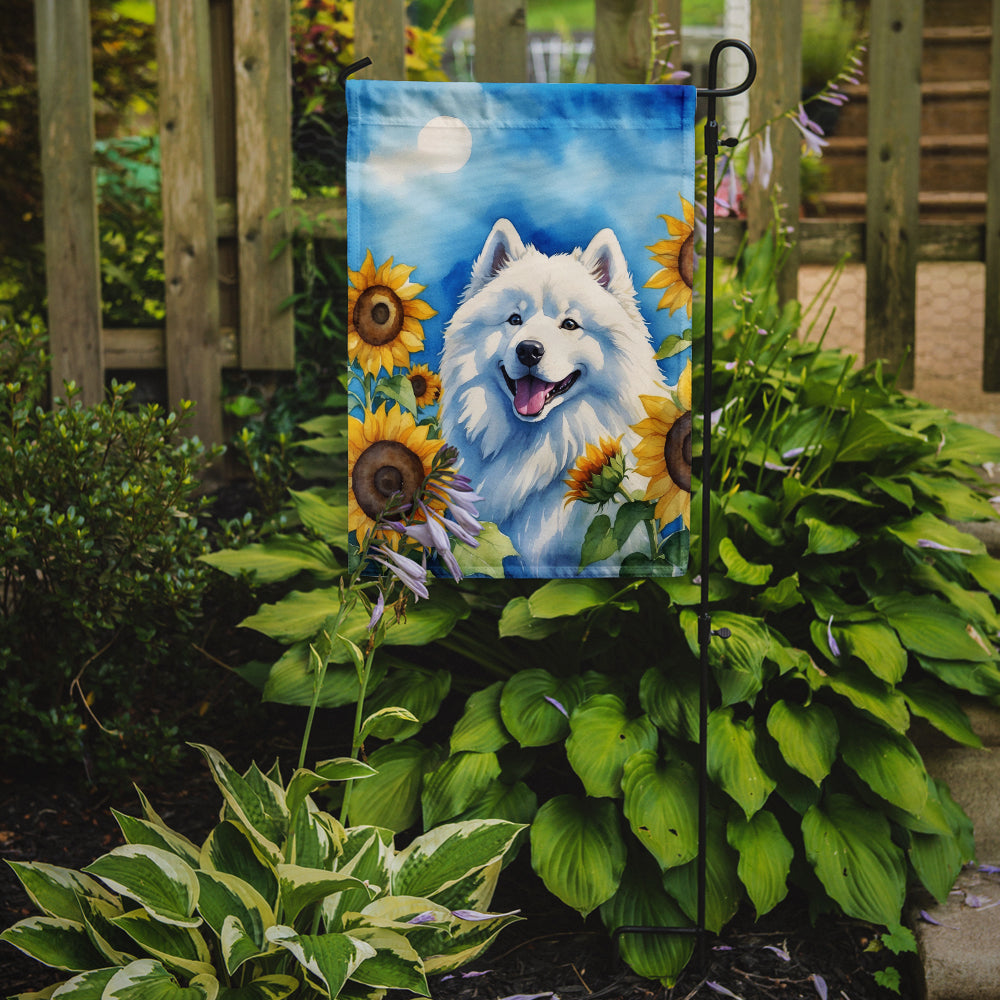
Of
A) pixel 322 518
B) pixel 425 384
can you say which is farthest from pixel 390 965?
pixel 322 518

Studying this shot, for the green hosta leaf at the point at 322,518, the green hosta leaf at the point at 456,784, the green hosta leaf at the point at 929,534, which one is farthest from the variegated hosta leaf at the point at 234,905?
the green hosta leaf at the point at 929,534

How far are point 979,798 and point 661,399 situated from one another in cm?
117

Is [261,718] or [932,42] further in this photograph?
[932,42]

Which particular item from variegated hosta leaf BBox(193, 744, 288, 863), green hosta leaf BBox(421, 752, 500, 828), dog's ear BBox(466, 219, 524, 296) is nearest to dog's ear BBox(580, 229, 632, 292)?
dog's ear BBox(466, 219, 524, 296)

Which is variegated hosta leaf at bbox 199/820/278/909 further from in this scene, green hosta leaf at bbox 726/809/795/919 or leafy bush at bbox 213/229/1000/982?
green hosta leaf at bbox 726/809/795/919

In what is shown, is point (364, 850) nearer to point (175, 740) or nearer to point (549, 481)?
point (549, 481)

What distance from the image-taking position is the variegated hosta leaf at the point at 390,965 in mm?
1408

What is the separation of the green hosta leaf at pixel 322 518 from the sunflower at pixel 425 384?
68 centimetres

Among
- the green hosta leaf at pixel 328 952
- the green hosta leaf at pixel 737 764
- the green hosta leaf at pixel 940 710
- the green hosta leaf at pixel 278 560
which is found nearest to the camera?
the green hosta leaf at pixel 328 952

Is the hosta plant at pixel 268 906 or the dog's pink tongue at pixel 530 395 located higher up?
the dog's pink tongue at pixel 530 395

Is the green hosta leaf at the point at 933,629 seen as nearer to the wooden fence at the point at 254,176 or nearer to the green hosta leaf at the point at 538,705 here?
the green hosta leaf at the point at 538,705

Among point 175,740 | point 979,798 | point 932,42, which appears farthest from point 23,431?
point 932,42

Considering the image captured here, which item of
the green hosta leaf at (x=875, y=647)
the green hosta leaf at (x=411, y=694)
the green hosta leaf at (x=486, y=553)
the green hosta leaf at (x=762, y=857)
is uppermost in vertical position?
the green hosta leaf at (x=486, y=553)

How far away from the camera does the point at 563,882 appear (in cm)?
173
